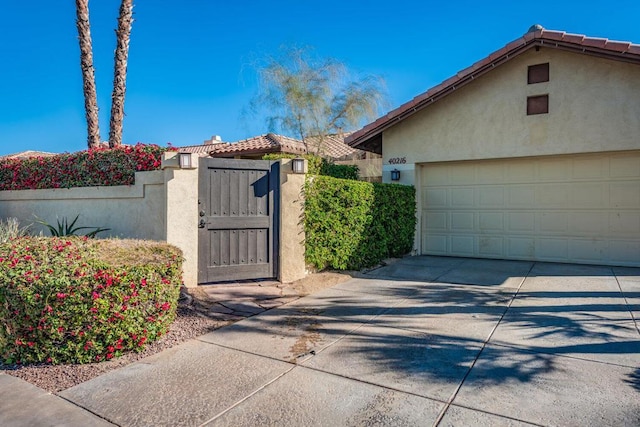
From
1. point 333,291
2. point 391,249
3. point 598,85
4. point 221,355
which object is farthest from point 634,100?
point 221,355

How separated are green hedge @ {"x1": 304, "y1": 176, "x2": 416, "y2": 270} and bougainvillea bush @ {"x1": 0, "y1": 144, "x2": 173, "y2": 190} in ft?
9.62

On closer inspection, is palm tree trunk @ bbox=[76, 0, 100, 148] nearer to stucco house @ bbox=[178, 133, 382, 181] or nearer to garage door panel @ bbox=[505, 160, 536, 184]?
stucco house @ bbox=[178, 133, 382, 181]

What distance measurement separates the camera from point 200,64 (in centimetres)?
1507

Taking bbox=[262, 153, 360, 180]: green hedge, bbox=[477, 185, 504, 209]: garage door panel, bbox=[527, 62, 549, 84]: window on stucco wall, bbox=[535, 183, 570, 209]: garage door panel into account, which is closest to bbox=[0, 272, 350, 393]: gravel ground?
bbox=[262, 153, 360, 180]: green hedge

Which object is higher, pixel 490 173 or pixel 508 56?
pixel 508 56

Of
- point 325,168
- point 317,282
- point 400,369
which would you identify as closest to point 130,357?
point 400,369

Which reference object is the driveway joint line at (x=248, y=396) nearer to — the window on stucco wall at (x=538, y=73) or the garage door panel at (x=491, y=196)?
the garage door panel at (x=491, y=196)

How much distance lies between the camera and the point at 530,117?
903 cm

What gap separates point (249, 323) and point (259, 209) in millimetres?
2431

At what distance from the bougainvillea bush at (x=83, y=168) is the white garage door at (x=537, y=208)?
274 inches

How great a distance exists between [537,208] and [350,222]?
4.69m

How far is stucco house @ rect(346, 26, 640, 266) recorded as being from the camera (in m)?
8.36

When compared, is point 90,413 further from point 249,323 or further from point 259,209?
point 259,209

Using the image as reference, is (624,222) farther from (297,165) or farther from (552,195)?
(297,165)
